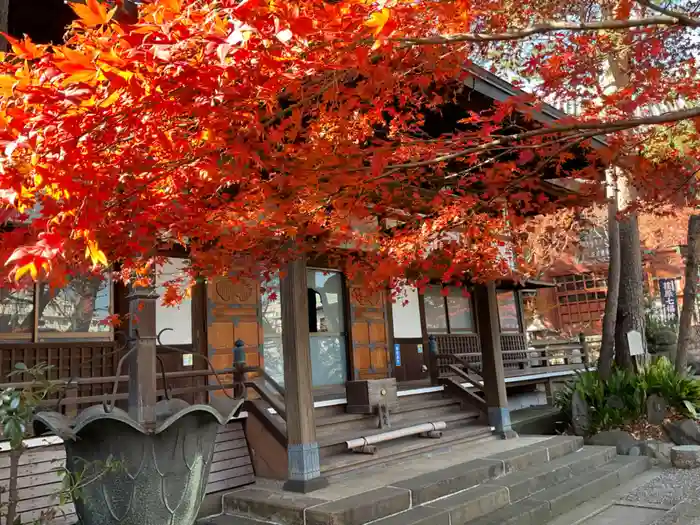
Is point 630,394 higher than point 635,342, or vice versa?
point 635,342

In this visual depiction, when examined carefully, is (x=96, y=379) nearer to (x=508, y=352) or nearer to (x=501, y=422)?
(x=501, y=422)

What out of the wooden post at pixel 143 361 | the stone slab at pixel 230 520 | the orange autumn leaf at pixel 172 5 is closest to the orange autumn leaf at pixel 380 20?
the orange autumn leaf at pixel 172 5

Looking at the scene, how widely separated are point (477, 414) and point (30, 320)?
754 cm

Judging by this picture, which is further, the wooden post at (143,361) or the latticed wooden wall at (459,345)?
the latticed wooden wall at (459,345)

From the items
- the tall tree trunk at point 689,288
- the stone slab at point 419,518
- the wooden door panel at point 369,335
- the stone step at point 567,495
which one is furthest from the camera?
the wooden door panel at point 369,335

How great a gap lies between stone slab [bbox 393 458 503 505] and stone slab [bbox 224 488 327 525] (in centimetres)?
111

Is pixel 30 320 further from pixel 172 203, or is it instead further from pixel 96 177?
pixel 96 177

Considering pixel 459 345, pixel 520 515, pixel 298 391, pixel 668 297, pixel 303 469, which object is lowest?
pixel 520 515

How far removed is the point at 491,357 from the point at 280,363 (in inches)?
158

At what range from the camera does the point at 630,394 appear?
33.5 ft

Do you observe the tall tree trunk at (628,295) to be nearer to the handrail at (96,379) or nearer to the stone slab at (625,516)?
the stone slab at (625,516)

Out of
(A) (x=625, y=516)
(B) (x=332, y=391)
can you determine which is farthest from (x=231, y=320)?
(A) (x=625, y=516)

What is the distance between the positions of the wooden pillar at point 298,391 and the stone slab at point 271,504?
0.86 ft

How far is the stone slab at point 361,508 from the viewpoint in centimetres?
528
